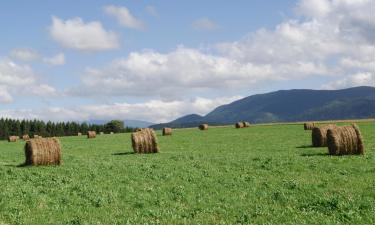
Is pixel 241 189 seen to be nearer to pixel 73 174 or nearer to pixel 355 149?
pixel 73 174

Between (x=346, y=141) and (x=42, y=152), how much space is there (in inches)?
657

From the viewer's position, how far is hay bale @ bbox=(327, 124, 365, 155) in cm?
2788

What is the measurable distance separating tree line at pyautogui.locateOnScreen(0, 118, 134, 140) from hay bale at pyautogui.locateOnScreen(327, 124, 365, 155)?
138 metres

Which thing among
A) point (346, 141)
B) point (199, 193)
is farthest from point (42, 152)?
point (346, 141)

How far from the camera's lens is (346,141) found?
2803 cm

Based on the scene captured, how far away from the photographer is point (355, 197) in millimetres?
15031

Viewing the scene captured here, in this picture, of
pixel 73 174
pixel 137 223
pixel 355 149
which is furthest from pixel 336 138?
pixel 137 223

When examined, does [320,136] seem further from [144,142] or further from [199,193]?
[199,193]

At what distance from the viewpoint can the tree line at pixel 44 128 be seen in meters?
160

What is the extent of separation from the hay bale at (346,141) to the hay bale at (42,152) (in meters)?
15.2

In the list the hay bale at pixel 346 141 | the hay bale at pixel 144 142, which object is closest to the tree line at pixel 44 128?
the hay bale at pixel 144 142

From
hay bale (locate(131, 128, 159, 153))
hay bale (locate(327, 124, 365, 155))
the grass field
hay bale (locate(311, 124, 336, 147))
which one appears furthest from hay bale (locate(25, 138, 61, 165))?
hay bale (locate(311, 124, 336, 147))

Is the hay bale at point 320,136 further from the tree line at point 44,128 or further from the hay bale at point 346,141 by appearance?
the tree line at point 44,128

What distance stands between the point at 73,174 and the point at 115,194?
6.76m
